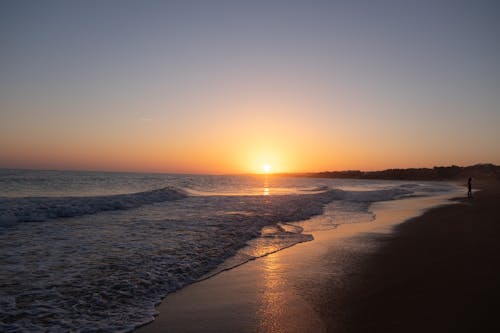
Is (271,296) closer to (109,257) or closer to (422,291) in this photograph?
(422,291)

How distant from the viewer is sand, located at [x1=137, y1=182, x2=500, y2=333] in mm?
4539

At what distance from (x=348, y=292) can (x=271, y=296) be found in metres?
1.36

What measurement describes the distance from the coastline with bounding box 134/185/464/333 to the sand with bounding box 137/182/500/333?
14 mm

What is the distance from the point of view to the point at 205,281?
667 cm

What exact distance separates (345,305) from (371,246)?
5124 millimetres

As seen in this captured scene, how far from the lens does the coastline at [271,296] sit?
15.0 ft

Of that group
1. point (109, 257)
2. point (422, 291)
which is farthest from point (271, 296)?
point (109, 257)

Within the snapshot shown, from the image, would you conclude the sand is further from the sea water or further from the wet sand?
the sea water

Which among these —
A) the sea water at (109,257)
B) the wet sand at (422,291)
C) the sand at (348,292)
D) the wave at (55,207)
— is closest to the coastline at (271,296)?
the sand at (348,292)

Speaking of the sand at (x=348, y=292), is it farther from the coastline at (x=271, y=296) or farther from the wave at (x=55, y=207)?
the wave at (x=55, y=207)

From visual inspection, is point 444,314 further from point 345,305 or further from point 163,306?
point 163,306

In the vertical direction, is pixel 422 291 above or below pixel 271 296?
above

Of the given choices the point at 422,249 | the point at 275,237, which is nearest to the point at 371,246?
the point at 422,249

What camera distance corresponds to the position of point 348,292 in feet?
19.0
